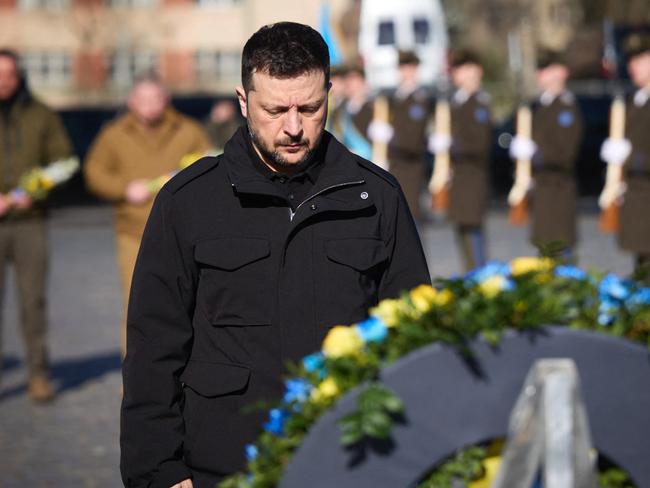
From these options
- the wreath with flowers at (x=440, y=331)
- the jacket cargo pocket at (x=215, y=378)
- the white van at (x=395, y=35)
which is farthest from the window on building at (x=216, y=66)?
the wreath with flowers at (x=440, y=331)

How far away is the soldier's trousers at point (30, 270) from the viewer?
Result: 29.9 feet

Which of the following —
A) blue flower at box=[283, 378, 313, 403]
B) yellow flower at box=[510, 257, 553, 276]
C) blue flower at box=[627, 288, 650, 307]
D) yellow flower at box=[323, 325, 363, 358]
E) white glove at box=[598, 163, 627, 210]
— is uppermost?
yellow flower at box=[510, 257, 553, 276]

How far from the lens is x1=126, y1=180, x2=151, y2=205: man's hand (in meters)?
8.66

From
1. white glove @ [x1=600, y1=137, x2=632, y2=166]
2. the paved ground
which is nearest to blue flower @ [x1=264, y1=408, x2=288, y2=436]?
the paved ground

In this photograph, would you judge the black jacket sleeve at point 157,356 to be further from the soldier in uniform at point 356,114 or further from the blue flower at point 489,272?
the soldier in uniform at point 356,114

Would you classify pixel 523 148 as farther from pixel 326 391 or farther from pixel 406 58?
pixel 326 391

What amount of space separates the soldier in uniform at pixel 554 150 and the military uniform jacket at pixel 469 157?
0.93 metres

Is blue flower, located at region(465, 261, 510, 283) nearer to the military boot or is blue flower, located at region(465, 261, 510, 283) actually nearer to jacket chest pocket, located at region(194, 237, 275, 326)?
jacket chest pocket, located at region(194, 237, 275, 326)

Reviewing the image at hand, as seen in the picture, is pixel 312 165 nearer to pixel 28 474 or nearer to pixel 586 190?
pixel 28 474

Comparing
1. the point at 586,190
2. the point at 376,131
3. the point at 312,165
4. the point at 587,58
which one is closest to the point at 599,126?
the point at 586,190

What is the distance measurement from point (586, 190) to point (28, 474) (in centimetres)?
2132

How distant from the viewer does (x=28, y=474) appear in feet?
22.4

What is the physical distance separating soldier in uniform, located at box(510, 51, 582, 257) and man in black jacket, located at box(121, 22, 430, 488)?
9.39 m

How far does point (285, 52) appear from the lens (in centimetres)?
332
